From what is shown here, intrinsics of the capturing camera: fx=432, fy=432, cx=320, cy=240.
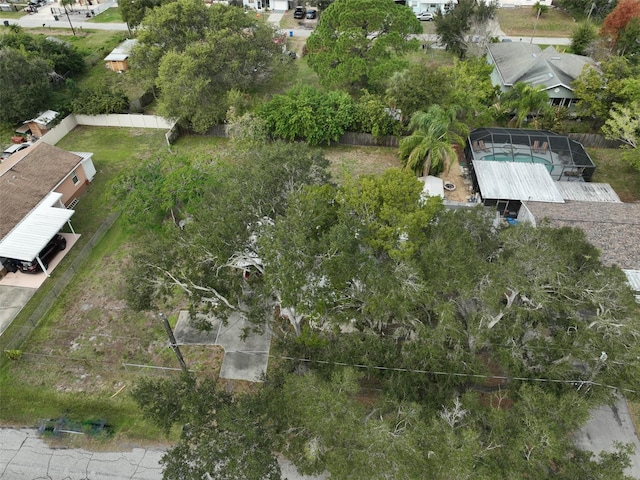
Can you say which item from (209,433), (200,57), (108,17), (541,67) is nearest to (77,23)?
(108,17)

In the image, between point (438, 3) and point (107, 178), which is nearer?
point (107, 178)

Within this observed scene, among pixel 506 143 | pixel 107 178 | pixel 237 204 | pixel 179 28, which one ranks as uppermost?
pixel 179 28

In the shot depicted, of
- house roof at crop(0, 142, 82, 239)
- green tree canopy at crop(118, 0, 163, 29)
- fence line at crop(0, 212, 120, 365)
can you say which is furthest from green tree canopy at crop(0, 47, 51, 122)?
green tree canopy at crop(118, 0, 163, 29)

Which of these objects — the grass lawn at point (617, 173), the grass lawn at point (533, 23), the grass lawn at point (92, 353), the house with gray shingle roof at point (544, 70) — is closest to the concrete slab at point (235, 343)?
the grass lawn at point (92, 353)

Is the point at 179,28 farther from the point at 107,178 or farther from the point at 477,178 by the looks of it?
the point at 477,178

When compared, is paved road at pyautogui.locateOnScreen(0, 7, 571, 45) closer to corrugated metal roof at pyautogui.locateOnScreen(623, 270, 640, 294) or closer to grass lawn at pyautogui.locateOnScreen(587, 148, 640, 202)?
grass lawn at pyautogui.locateOnScreen(587, 148, 640, 202)

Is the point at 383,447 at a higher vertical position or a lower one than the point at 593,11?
lower

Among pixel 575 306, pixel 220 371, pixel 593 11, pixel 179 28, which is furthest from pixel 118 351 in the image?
pixel 593 11

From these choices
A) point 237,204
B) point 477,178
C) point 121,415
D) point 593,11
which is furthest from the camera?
point 593,11
